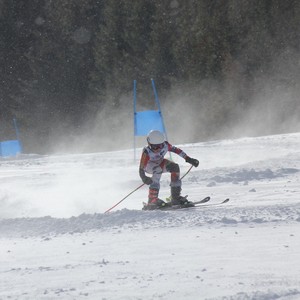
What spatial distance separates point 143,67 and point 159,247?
33644 mm

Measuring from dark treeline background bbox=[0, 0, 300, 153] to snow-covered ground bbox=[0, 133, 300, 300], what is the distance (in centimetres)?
2153

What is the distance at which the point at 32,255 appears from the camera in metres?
5.65

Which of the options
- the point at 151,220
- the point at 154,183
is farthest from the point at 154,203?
the point at 151,220

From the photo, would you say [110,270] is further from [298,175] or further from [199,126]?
[199,126]

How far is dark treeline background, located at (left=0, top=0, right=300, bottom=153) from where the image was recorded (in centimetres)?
3388

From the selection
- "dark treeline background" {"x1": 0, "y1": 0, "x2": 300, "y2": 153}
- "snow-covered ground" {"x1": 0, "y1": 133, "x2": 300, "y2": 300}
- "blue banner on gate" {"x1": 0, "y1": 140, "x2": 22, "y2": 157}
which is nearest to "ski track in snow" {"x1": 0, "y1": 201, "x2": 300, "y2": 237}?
"snow-covered ground" {"x1": 0, "y1": 133, "x2": 300, "y2": 300}

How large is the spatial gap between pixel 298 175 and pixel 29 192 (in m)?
5.28

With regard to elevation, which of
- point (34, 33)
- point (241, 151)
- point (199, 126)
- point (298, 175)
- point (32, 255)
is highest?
point (34, 33)

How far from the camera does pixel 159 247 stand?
5.63m

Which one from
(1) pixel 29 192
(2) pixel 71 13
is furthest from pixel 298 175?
(2) pixel 71 13

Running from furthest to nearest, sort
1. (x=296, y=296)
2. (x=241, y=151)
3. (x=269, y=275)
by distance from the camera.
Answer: (x=241, y=151), (x=269, y=275), (x=296, y=296)

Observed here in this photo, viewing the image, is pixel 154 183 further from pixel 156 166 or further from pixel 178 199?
pixel 178 199

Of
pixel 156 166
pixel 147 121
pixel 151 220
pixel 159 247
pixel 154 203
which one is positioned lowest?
pixel 159 247

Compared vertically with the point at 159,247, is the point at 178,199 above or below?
above
